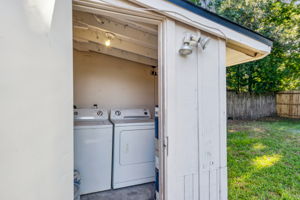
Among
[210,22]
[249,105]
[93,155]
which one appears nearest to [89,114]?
[93,155]

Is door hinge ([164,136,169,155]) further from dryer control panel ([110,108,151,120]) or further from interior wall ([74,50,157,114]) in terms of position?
interior wall ([74,50,157,114])

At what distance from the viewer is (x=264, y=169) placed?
2.85m

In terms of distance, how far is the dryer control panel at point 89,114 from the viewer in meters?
2.74

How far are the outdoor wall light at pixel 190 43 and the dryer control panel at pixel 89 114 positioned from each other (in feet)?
6.18

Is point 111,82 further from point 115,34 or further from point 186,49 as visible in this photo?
point 186,49

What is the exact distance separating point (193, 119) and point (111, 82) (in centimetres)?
234

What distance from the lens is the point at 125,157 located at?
242cm

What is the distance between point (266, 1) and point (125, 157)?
30.9 ft

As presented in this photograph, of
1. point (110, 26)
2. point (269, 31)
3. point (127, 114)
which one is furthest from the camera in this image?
point (269, 31)
